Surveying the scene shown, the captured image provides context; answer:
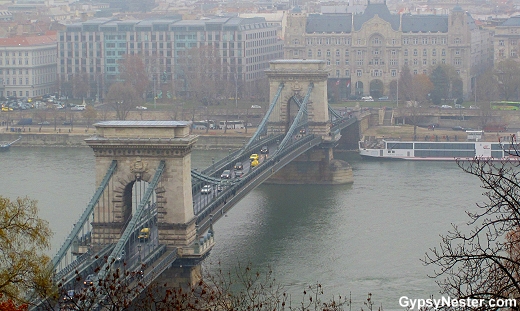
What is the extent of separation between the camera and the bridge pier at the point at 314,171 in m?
49.6

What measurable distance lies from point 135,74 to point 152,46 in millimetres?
4591

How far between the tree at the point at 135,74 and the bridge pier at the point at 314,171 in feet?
75.9

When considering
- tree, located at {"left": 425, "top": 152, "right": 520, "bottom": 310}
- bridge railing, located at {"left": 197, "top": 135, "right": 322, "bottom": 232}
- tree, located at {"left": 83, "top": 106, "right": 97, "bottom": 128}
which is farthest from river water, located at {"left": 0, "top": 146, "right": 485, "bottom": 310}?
tree, located at {"left": 425, "top": 152, "right": 520, "bottom": 310}

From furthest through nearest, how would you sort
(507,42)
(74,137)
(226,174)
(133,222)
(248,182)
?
(507,42)
(74,137)
(226,174)
(248,182)
(133,222)

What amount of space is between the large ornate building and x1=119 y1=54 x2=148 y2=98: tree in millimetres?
9080

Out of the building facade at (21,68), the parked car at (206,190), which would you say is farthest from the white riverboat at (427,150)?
the building facade at (21,68)

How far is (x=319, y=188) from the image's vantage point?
161ft

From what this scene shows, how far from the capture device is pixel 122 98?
69.4 m

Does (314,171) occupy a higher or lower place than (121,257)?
lower

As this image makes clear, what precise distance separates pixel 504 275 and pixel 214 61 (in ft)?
207

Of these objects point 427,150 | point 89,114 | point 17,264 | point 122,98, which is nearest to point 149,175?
point 17,264

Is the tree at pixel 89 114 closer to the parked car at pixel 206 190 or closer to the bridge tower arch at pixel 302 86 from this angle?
the bridge tower arch at pixel 302 86

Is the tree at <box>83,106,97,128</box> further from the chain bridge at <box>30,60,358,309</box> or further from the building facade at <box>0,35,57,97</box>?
the chain bridge at <box>30,60,358,309</box>

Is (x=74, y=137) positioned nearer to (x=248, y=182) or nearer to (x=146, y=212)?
(x=248, y=182)
